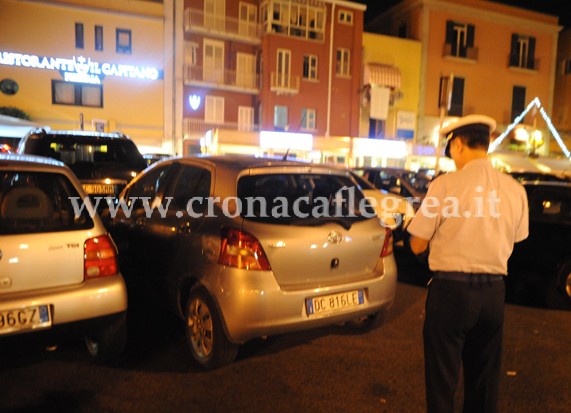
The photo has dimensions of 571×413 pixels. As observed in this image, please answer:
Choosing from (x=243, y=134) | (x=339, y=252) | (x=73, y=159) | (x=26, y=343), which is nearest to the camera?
(x=26, y=343)

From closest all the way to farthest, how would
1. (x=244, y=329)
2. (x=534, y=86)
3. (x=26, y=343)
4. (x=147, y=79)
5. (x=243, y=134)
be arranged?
(x=26, y=343), (x=244, y=329), (x=243, y=134), (x=147, y=79), (x=534, y=86)

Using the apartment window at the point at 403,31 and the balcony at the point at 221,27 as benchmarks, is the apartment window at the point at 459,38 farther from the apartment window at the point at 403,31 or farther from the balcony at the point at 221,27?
the balcony at the point at 221,27

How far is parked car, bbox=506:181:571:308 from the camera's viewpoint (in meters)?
5.69

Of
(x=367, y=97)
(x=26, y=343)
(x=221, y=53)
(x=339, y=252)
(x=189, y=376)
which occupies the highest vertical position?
(x=221, y=53)

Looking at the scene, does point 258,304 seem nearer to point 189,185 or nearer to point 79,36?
point 189,185

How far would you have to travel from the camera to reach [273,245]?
3506 millimetres

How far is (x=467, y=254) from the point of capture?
7.86ft

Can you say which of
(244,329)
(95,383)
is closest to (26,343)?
(95,383)

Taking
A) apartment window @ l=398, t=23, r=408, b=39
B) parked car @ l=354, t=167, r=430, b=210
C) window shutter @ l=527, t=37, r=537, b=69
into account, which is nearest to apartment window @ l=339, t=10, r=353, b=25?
apartment window @ l=398, t=23, r=408, b=39

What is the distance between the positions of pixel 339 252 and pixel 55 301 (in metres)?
2.11

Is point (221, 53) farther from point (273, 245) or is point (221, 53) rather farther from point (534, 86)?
point (273, 245)

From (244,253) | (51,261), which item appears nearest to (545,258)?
(244,253)

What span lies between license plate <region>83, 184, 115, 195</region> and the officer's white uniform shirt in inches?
215

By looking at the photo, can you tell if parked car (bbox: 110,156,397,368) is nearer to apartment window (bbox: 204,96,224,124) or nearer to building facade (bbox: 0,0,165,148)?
building facade (bbox: 0,0,165,148)
